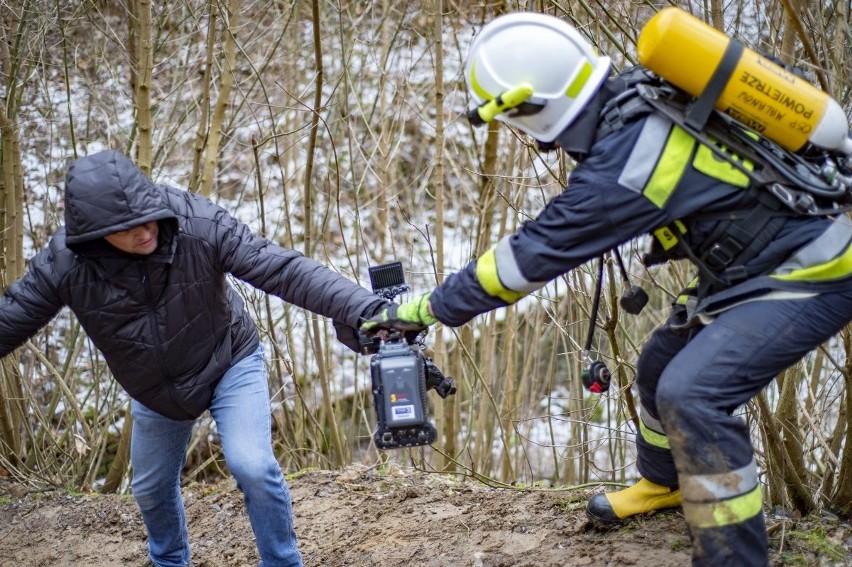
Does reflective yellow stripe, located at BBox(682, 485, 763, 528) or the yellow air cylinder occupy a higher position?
the yellow air cylinder

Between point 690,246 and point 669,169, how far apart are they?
1.01ft

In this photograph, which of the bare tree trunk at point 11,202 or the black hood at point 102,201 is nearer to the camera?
the black hood at point 102,201

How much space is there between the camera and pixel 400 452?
6.80 metres

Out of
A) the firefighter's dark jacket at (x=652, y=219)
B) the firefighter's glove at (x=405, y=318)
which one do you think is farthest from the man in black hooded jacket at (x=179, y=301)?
the firefighter's dark jacket at (x=652, y=219)

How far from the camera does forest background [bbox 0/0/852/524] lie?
4047 mm

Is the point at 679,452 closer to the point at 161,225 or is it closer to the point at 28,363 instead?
the point at 161,225

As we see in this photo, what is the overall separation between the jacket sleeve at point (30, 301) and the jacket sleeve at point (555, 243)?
4.99 ft

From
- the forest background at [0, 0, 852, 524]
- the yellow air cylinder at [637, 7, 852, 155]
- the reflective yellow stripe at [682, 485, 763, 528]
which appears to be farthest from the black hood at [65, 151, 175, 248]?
the reflective yellow stripe at [682, 485, 763, 528]

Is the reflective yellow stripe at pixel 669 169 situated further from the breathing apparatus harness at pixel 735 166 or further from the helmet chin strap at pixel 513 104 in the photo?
the helmet chin strap at pixel 513 104

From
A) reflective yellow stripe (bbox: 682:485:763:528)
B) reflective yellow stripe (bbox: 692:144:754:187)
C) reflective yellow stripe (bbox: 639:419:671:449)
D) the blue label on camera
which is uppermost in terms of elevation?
reflective yellow stripe (bbox: 692:144:754:187)

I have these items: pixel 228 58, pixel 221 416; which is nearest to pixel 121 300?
pixel 221 416

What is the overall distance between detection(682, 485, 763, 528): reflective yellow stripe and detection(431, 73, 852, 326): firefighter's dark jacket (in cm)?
59

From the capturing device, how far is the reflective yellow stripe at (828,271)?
8.32 ft

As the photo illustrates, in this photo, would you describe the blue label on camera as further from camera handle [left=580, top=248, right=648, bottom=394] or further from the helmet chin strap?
the helmet chin strap
